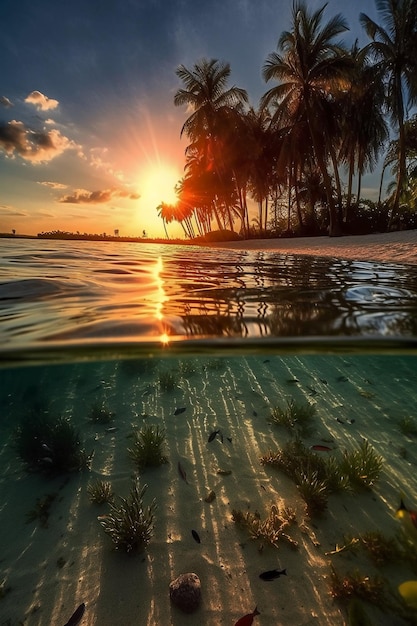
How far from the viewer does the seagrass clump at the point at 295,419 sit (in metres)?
8.91

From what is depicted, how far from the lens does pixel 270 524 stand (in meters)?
5.54

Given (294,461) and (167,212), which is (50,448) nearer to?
(294,461)

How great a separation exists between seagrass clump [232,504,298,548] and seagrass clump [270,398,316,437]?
3040 mm

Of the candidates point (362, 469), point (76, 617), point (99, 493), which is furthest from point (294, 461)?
point (76, 617)

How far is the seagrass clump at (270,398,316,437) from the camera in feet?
29.2

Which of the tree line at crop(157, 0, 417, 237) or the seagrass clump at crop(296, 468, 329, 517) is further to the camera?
the tree line at crop(157, 0, 417, 237)

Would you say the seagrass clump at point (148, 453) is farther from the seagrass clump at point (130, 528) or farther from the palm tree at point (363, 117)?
the palm tree at point (363, 117)

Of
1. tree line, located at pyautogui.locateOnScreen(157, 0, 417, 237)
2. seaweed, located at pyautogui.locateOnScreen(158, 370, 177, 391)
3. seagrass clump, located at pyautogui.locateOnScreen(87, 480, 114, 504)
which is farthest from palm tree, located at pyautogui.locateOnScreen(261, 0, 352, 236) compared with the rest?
seagrass clump, located at pyautogui.locateOnScreen(87, 480, 114, 504)

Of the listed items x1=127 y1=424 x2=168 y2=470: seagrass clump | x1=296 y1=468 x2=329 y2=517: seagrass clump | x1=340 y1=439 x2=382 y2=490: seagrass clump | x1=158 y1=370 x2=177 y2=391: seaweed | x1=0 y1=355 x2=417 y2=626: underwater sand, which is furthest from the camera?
x1=158 y1=370 x2=177 y2=391: seaweed

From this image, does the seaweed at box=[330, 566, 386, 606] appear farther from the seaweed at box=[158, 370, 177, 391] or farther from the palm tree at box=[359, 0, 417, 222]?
the palm tree at box=[359, 0, 417, 222]

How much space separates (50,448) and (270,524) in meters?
5.14

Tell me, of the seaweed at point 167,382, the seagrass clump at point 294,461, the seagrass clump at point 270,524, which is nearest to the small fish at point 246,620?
the seagrass clump at point 270,524

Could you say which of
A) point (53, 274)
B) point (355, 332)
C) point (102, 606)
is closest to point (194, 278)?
point (53, 274)

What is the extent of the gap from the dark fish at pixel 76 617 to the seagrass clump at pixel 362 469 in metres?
5.17
